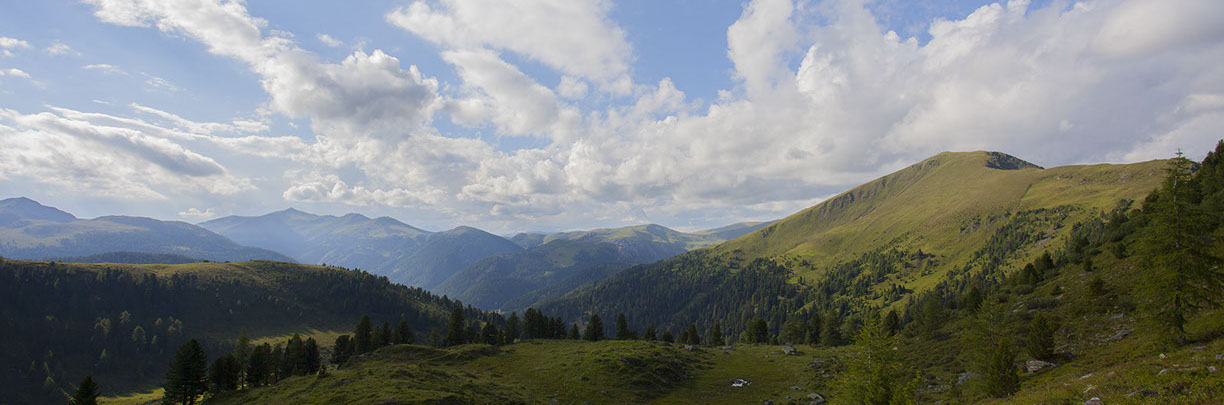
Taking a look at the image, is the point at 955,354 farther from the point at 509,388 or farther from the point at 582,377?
the point at 509,388

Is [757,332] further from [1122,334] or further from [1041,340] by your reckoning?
[1122,334]

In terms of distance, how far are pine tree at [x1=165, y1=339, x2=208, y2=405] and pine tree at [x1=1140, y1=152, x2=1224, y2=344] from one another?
368 ft

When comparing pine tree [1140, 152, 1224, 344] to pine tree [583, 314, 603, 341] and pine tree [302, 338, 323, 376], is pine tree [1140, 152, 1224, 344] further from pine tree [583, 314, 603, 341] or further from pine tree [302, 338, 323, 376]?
pine tree [302, 338, 323, 376]

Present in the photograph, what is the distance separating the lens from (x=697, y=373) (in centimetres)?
7381

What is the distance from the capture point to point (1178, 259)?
29547 mm

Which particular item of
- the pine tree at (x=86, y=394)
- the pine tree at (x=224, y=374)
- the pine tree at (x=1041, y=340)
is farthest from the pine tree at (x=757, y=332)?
the pine tree at (x=86, y=394)

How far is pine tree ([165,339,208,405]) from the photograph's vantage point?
216 ft

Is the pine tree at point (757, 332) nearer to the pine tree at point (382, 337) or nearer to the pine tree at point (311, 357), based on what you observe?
the pine tree at point (382, 337)

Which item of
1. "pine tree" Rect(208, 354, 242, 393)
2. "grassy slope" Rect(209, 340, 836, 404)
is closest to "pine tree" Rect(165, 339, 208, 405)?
"pine tree" Rect(208, 354, 242, 393)

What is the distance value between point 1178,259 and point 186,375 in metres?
118

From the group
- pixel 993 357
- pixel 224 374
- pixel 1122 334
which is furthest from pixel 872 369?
pixel 224 374

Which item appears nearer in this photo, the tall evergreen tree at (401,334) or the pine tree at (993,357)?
the pine tree at (993,357)

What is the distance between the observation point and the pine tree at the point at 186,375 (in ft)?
216

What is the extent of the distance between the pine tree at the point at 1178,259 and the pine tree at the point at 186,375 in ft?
368
